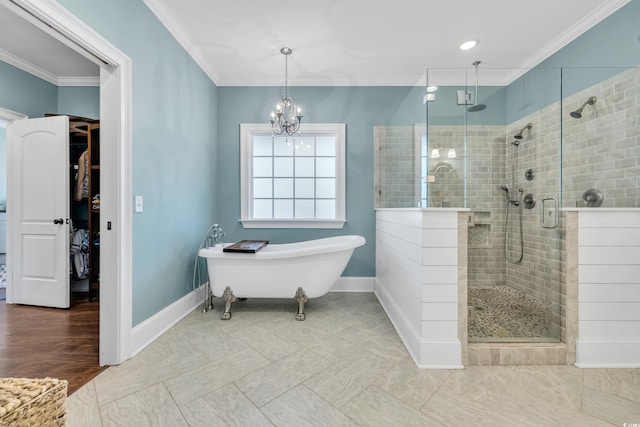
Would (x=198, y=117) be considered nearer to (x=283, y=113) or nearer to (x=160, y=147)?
(x=160, y=147)

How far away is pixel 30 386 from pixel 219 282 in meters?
1.55

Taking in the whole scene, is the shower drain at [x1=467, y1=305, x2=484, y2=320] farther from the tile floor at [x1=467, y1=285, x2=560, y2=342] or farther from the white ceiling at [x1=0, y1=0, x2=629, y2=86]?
the white ceiling at [x1=0, y1=0, x2=629, y2=86]

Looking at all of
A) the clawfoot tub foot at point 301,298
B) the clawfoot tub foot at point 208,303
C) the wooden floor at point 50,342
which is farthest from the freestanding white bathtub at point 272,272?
the wooden floor at point 50,342

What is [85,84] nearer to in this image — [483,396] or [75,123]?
[75,123]

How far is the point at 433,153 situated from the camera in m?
2.21

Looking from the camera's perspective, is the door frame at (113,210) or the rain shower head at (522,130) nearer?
the door frame at (113,210)

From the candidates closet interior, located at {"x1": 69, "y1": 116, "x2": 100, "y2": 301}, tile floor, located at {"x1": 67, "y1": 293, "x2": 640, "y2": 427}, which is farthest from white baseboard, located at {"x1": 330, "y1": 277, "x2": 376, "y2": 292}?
closet interior, located at {"x1": 69, "y1": 116, "x2": 100, "y2": 301}

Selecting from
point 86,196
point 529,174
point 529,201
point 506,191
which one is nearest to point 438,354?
point 529,201

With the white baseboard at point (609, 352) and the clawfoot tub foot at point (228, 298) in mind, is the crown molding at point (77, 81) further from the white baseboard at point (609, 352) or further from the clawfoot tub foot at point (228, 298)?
the white baseboard at point (609, 352)

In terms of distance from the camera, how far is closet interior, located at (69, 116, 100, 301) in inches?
111

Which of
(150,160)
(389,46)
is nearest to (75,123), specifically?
(150,160)

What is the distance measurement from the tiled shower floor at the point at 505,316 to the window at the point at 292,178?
1.66 m

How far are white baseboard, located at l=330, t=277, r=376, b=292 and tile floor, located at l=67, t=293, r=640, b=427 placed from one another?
114 cm

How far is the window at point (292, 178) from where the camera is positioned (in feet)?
10.5
